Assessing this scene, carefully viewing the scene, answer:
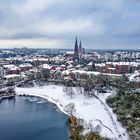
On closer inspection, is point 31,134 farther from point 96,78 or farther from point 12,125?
point 96,78

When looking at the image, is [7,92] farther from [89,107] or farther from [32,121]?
[89,107]

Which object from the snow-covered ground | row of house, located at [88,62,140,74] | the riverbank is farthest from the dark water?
row of house, located at [88,62,140,74]

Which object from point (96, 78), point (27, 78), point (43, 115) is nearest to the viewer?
point (43, 115)

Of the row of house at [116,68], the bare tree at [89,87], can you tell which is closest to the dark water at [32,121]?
the bare tree at [89,87]

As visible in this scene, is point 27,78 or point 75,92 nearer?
point 75,92

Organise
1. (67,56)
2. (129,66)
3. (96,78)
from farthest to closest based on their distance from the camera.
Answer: (67,56)
(129,66)
(96,78)

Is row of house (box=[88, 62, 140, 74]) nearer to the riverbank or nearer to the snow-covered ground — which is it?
the snow-covered ground

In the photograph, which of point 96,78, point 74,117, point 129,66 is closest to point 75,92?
point 96,78
